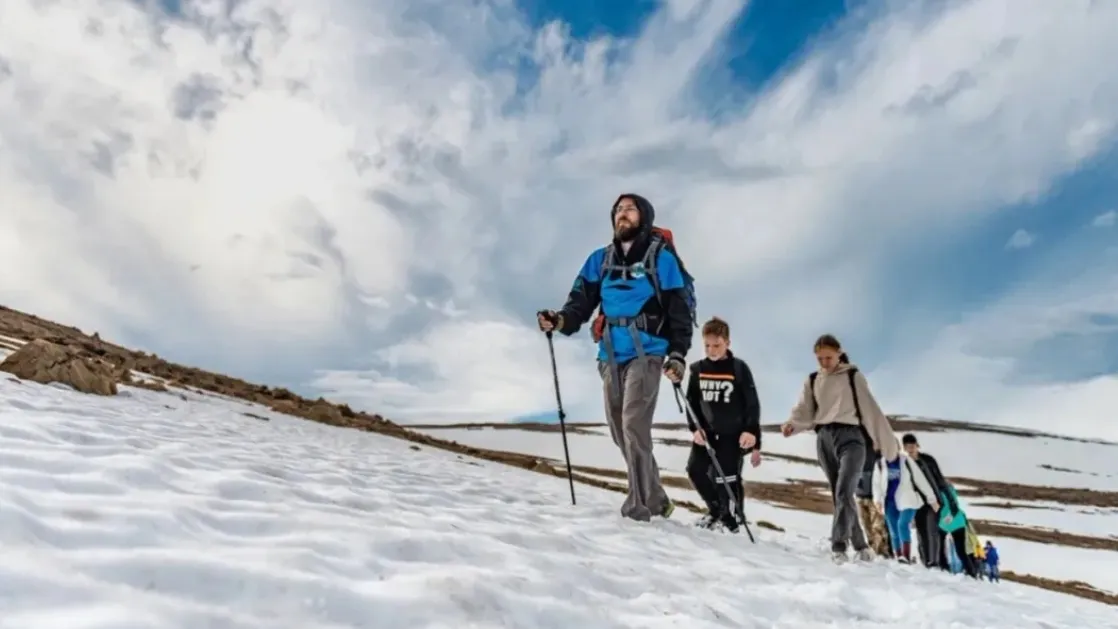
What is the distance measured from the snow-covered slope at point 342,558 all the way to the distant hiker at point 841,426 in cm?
52

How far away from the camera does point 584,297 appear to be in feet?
21.0

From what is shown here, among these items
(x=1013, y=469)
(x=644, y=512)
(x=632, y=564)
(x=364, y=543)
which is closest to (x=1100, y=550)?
(x=644, y=512)

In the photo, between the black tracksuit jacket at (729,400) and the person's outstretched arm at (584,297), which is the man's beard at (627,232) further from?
A: the black tracksuit jacket at (729,400)

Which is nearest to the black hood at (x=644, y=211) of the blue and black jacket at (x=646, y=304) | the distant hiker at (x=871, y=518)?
the blue and black jacket at (x=646, y=304)

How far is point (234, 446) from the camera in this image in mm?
6199

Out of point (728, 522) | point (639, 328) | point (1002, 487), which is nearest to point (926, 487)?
point (728, 522)

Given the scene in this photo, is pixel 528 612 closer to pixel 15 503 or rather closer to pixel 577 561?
pixel 577 561

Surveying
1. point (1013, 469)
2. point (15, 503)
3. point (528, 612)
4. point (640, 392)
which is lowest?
point (528, 612)

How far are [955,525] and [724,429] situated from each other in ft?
15.4

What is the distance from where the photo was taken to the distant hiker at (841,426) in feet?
21.1

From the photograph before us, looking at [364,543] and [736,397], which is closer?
[364,543]

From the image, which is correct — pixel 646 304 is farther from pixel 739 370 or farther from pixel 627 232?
pixel 739 370

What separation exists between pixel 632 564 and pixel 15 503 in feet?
9.73

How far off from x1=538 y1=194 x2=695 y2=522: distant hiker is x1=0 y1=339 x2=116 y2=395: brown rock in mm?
5845
